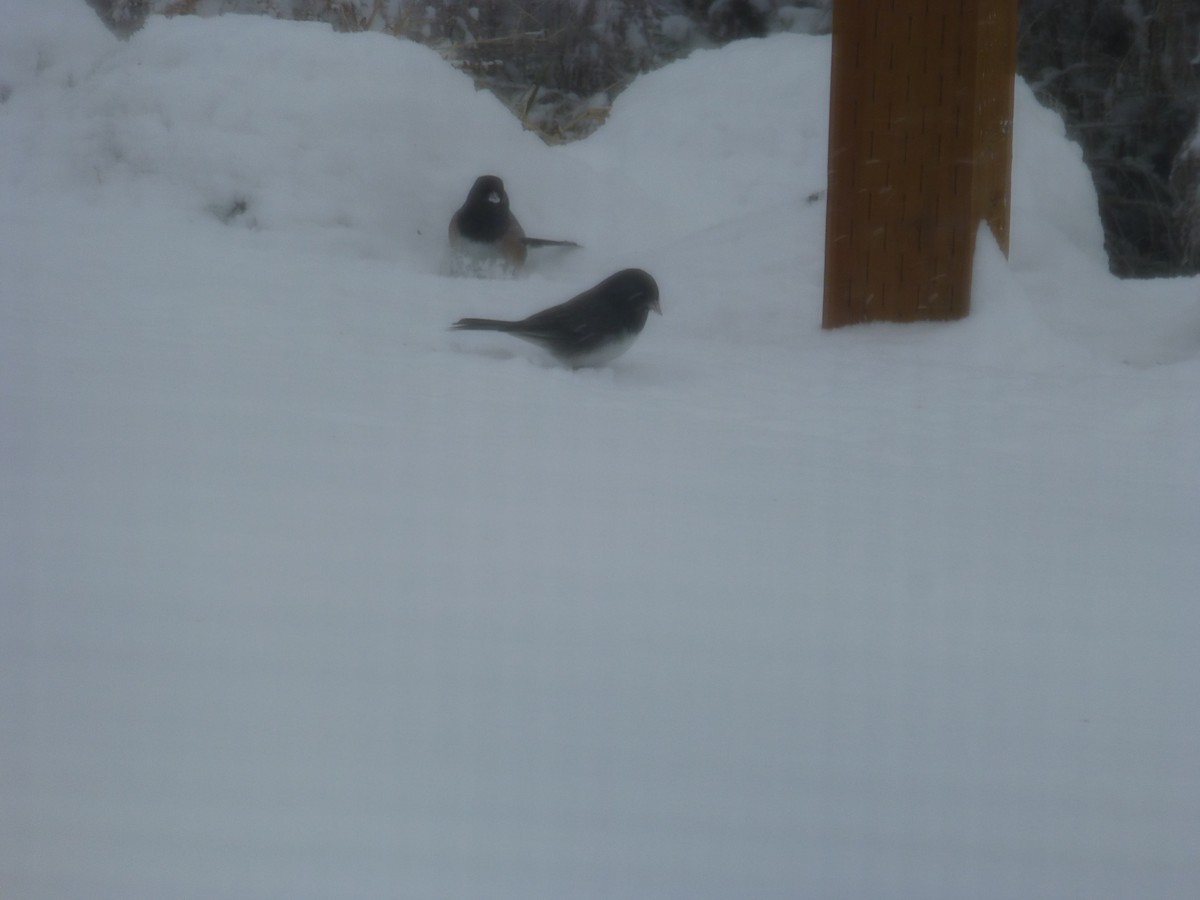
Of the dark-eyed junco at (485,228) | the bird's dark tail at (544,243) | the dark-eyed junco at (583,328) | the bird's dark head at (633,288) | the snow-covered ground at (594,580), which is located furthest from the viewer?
the bird's dark tail at (544,243)

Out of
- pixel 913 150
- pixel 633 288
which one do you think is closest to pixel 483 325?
pixel 633 288

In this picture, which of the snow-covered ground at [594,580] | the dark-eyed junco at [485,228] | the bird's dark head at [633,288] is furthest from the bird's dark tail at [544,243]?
the bird's dark head at [633,288]

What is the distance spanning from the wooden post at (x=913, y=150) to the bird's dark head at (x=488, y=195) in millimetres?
1522

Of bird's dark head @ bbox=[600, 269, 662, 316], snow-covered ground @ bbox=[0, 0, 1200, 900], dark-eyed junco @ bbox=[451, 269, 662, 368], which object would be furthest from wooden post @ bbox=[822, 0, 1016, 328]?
dark-eyed junco @ bbox=[451, 269, 662, 368]

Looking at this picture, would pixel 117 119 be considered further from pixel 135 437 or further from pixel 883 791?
pixel 883 791

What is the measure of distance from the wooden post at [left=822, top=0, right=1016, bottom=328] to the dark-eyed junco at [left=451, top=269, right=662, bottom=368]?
4.26ft

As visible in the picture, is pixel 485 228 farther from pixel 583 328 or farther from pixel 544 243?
pixel 583 328

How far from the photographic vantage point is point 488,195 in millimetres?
5590

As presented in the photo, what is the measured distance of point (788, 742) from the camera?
1649 millimetres

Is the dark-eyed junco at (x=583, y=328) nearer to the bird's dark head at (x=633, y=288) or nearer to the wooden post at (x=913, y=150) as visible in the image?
the bird's dark head at (x=633, y=288)

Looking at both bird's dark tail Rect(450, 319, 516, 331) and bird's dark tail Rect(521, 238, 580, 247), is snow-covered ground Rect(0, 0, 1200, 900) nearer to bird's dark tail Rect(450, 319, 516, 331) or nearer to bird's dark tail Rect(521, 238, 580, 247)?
bird's dark tail Rect(450, 319, 516, 331)

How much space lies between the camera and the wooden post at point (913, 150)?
4.54 meters

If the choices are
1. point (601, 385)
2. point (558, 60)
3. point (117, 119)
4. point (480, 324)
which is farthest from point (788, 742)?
point (558, 60)

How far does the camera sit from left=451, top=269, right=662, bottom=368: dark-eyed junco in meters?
3.79
